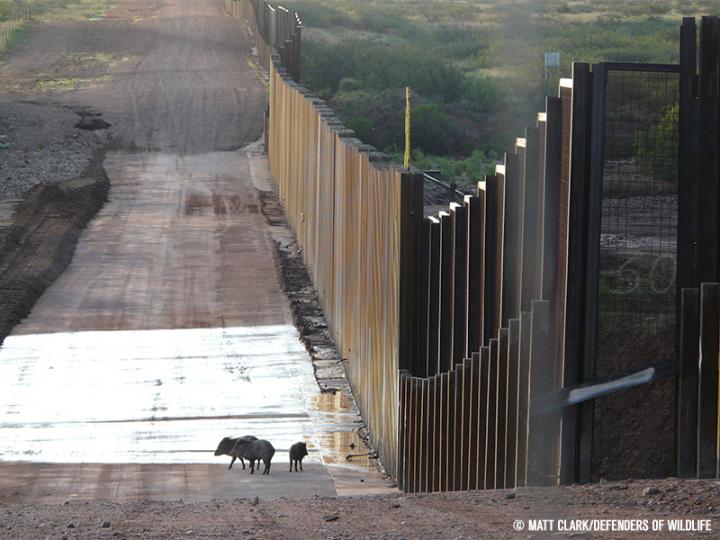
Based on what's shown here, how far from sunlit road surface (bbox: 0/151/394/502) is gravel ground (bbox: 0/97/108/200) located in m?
7.42

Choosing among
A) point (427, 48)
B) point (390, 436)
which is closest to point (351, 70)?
point (427, 48)

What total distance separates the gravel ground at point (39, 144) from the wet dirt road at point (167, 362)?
4.81 ft

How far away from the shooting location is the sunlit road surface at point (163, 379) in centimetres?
1270

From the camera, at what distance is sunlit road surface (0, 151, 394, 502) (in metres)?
12.7

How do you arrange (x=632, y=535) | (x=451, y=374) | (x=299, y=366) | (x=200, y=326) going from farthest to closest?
1. (x=200, y=326)
2. (x=299, y=366)
3. (x=451, y=374)
4. (x=632, y=535)

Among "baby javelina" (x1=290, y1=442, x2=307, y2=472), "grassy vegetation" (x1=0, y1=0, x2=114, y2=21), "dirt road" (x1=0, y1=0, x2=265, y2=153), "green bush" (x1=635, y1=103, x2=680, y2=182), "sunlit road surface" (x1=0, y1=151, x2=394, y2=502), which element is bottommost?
"sunlit road surface" (x1=0, y1=151, x2=394, y2=502)

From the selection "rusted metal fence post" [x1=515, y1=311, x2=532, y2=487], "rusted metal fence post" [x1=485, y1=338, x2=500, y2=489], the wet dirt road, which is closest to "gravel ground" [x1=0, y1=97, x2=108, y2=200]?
the wet dirt road

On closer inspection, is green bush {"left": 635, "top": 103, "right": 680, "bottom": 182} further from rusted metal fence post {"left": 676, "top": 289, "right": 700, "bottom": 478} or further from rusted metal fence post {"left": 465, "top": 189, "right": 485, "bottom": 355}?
rusted metal fence post {"left": 676, "top": 289, "right": 700, "bottom": 478}

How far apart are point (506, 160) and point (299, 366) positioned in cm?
904

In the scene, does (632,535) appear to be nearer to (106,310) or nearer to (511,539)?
(511,539)

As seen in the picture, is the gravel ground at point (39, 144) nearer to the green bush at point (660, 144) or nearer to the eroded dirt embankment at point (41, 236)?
the eroded dirt embankment at point (41, 236)

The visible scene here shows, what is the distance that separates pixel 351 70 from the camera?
59.2 meters

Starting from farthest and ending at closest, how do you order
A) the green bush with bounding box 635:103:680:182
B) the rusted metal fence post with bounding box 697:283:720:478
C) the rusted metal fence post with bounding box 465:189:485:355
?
the rusted metal fence post with bounding box 465:189:485:355
the green bush with bounding box 635:103:680:182
the rusted metal fence post with bounding box 697:283:720:478

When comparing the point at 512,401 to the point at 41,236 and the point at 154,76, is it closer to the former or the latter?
the point at 41,236
